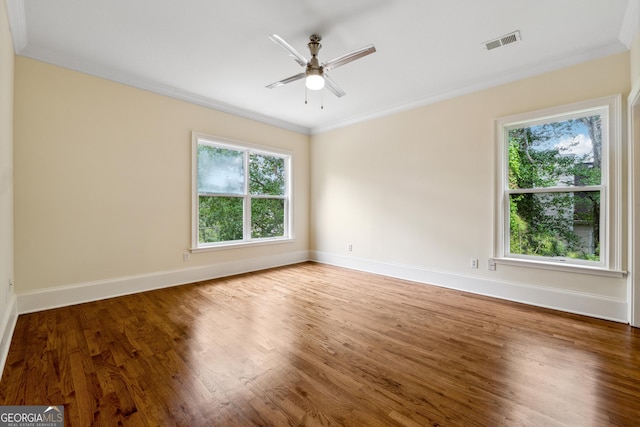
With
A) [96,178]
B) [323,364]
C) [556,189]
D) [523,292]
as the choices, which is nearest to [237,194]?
[96,178]

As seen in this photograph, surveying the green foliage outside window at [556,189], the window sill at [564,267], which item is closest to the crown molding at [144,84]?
the green foliage outside window at [556,189]

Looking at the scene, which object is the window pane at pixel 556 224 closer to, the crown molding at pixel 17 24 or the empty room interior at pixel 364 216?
the empty room interior at pixel 364 216

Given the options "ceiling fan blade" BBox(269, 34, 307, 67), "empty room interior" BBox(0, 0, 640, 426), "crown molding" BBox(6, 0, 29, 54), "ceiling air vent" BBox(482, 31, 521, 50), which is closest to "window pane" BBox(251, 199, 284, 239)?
"empty room interior" BBox(0, 0, 640, 426)

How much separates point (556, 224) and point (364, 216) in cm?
264

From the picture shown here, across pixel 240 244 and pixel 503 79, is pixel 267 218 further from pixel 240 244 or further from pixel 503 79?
pixel 503 79

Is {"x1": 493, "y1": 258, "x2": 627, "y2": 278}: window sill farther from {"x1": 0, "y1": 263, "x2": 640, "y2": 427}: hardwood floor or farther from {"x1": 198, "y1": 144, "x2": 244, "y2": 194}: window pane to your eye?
{"x1": 198, "y1": 144, "x2": 244, "y2": 194}: window pane

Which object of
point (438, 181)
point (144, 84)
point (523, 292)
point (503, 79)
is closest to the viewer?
point (523, 292)

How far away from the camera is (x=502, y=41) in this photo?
106 inches

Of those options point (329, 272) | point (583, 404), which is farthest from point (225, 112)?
point (583, 404)

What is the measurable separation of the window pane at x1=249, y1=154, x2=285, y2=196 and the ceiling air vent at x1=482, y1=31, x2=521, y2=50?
3.72 meters

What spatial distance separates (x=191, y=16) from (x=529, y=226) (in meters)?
4.33

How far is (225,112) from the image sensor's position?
14.7ft

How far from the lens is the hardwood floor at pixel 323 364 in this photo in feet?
4.84

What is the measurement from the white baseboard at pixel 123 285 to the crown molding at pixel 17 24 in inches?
101
